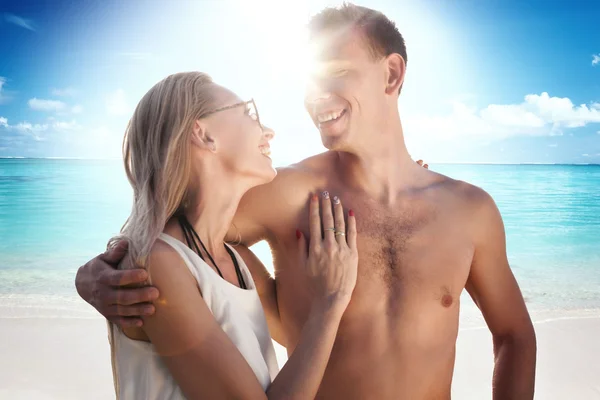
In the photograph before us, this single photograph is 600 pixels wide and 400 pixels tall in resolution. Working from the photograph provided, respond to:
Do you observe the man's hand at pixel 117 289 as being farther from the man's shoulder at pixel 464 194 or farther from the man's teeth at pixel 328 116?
the man's shoulder at pixel 464 194

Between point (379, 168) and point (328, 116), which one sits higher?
point (328, 116)

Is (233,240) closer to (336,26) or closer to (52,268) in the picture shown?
(336,26)

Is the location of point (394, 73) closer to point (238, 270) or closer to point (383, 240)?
point (383, 240)

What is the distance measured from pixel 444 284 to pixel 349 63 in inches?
41.8

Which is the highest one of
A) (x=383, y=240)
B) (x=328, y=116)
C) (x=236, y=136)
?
(x=328, y=116)

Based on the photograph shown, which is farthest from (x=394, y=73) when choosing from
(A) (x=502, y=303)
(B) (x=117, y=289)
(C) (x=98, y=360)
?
(C) (x=98, y=360)

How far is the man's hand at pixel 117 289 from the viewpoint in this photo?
1.70 meters

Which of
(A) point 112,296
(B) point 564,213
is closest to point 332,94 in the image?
(A) point 112,296

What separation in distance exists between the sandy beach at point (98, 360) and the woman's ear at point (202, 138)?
4236 mm

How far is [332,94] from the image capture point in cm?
264

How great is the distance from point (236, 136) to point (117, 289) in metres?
0.68

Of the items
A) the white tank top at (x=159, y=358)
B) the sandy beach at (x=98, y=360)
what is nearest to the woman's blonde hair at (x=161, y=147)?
the white tank top at (x=159, y=358)

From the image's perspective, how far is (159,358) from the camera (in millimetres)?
1805

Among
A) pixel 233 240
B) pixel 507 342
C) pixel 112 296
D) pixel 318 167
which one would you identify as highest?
pixel 318 167
